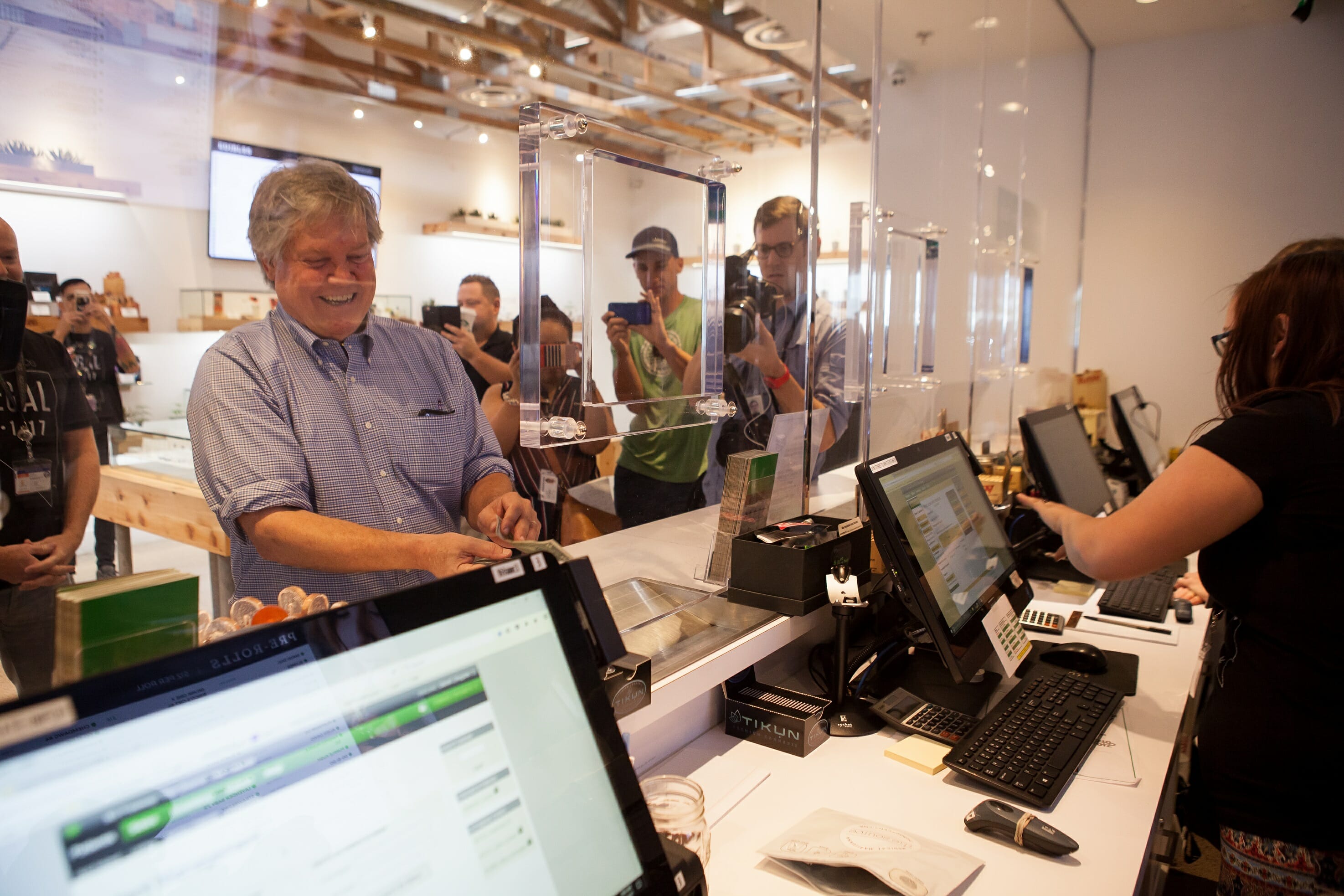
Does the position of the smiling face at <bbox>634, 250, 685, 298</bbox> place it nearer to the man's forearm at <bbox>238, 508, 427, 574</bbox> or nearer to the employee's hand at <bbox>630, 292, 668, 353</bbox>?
the employee's hand at <bbox>630, 292, 668, 353</bbox>

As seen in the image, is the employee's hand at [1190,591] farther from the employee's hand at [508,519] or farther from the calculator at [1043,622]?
the employee's hand at [508,519]

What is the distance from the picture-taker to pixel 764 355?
1.89 meters

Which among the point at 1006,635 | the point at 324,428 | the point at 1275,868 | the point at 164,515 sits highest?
the point at 324,428

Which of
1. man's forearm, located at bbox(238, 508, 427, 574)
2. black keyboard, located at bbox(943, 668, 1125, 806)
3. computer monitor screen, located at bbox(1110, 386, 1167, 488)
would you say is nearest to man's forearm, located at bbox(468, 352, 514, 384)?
man's forearm, located at bbox(238, 508, 427, 574)

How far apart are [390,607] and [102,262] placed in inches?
32.3

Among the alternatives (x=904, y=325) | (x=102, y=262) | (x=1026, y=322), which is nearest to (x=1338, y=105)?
(x=1026, y=322)

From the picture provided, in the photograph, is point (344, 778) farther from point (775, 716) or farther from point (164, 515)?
point (775, 716)

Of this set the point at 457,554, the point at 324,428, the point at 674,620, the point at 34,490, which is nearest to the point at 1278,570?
the point at 674,620

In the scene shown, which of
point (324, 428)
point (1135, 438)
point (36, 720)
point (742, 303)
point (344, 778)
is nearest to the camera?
point (36, 720)

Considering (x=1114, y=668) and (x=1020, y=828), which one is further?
(x=1114, y=668)

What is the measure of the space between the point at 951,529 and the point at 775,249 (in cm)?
75

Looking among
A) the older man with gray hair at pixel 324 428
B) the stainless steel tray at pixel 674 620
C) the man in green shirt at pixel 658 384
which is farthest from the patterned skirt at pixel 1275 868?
the older man with gray hair at pixel 324 428

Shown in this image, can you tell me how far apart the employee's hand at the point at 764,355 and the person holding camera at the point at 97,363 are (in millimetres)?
1142

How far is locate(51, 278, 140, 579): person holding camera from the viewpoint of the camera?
103cm
